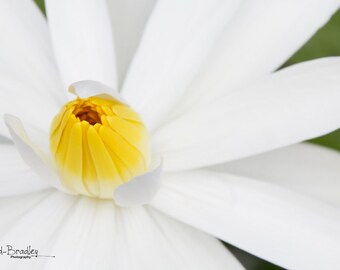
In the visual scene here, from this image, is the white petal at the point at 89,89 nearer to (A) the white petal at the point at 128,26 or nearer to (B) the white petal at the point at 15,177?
(B) the white petal at the point at 15,177

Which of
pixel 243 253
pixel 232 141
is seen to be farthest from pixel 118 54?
pixel 243 253

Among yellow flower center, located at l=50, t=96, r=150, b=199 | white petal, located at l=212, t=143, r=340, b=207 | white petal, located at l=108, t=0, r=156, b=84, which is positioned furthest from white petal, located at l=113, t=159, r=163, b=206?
white petal, located at l=108, t=0, r=156, b=84

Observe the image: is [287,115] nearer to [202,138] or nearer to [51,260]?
[202,138]

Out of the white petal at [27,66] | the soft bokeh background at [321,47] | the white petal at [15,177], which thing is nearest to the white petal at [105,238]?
the white petal at [15,177]

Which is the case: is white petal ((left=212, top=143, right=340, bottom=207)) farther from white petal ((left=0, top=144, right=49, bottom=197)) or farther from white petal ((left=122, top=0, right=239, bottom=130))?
white petal ((left=0, top=144, right=49, bottom=197))

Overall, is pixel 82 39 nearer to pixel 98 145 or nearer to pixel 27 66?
pixel 27 66

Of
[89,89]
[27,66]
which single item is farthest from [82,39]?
[89,89]
